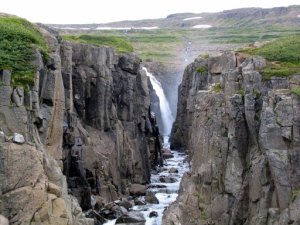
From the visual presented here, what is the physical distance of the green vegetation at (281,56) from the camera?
3859 cm

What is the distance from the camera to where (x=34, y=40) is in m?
39.5

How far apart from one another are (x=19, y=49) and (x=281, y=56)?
1872 centimetres

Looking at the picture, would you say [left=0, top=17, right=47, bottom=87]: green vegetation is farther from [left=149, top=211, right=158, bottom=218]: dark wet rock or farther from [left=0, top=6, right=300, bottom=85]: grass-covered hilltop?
[left=149, top=211, right=158, bottom=218]: dark wet rock

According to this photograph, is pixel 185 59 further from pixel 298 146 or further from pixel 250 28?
pixel 298 146

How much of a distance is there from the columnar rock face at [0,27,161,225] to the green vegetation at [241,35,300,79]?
1457 centimetres

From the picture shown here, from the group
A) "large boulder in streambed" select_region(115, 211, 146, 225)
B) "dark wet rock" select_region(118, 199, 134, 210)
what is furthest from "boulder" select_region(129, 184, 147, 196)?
"large boulder in streambed" select_region(115, 211, 146, 225)

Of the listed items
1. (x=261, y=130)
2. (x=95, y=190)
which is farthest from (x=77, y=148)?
(x=261, y=130)

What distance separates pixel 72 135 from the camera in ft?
169

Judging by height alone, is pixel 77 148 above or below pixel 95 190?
above

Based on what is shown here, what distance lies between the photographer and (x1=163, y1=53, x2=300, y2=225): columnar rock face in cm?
3309

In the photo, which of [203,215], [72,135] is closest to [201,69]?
[72,135]

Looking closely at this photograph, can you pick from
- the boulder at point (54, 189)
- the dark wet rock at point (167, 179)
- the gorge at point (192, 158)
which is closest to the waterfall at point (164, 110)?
the dark wet rock at point (167, 179)

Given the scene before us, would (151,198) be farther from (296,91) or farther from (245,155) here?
(296,91)

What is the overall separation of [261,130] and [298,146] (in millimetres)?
2509
